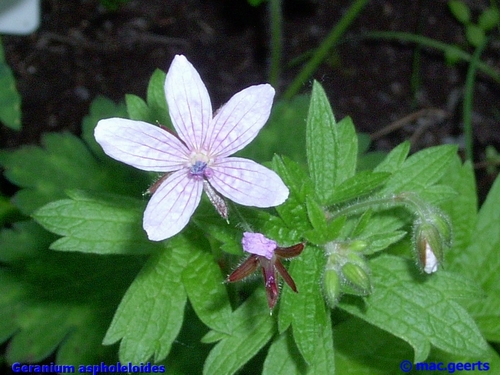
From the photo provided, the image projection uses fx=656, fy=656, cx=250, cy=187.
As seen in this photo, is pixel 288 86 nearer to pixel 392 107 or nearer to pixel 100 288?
pixel 392 107

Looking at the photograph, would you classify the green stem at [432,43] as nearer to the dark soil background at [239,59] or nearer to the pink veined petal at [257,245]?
the dark soil background at [239,59]

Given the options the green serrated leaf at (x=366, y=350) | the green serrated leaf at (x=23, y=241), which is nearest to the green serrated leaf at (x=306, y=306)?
the green serrated leaf at (x=366, y=350)

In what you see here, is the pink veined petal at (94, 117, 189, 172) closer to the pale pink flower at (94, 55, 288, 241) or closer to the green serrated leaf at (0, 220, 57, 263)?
the pale pink flower at (94, 55, 288, 241)

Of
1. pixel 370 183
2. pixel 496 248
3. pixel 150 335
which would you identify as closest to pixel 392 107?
pixel 496 248

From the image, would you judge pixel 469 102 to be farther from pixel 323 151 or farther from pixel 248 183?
pixel 248 183

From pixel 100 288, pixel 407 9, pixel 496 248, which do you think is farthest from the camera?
pixel 407 9

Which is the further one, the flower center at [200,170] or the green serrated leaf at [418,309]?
the green serrated leaf at [418,309]
